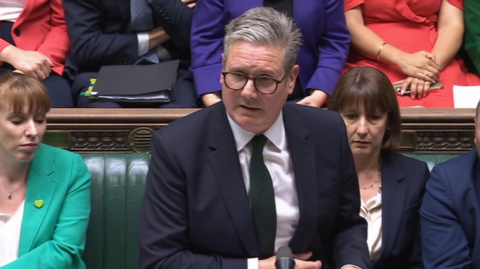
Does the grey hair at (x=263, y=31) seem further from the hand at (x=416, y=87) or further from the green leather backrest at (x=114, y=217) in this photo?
the hand at (x=416, y=87)

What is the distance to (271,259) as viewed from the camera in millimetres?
2158

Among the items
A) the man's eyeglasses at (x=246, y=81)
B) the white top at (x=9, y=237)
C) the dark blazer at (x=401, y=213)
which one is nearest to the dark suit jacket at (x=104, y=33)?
the white top at (x=9, y=237)

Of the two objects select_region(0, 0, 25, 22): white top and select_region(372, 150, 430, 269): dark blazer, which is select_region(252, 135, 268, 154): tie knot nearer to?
select_region(372, 150, 430, 269): dark blazer

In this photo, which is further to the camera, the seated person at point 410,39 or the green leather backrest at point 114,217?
the seated person at point 410,39

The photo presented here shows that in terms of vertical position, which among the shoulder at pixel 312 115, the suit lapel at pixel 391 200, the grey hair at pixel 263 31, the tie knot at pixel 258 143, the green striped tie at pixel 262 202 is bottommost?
the suit lapel at pixel 391 200

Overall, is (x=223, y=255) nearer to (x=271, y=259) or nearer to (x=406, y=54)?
(x=271, y=259)

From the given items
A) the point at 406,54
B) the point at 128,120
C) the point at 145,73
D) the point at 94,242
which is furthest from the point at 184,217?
the point at 406,54

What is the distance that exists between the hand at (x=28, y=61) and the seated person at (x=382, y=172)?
3.82 ft

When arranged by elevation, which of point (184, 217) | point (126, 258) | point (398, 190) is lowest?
point (126, 258)

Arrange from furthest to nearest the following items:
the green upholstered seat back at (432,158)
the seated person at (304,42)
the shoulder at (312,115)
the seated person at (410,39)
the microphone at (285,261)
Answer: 1. the seated person at (410,39)
2. the seated person at (304,42)
3. the green upholstered seat back at (432,158)
4. the shoulder at (312,115)
5. the microphone at (285,261)

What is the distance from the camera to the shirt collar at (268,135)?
87.0 inches

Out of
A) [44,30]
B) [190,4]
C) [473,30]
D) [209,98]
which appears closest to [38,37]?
[44,30]

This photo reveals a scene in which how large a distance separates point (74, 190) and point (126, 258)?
359 mm

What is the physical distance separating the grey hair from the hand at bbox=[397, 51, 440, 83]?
129 cm
